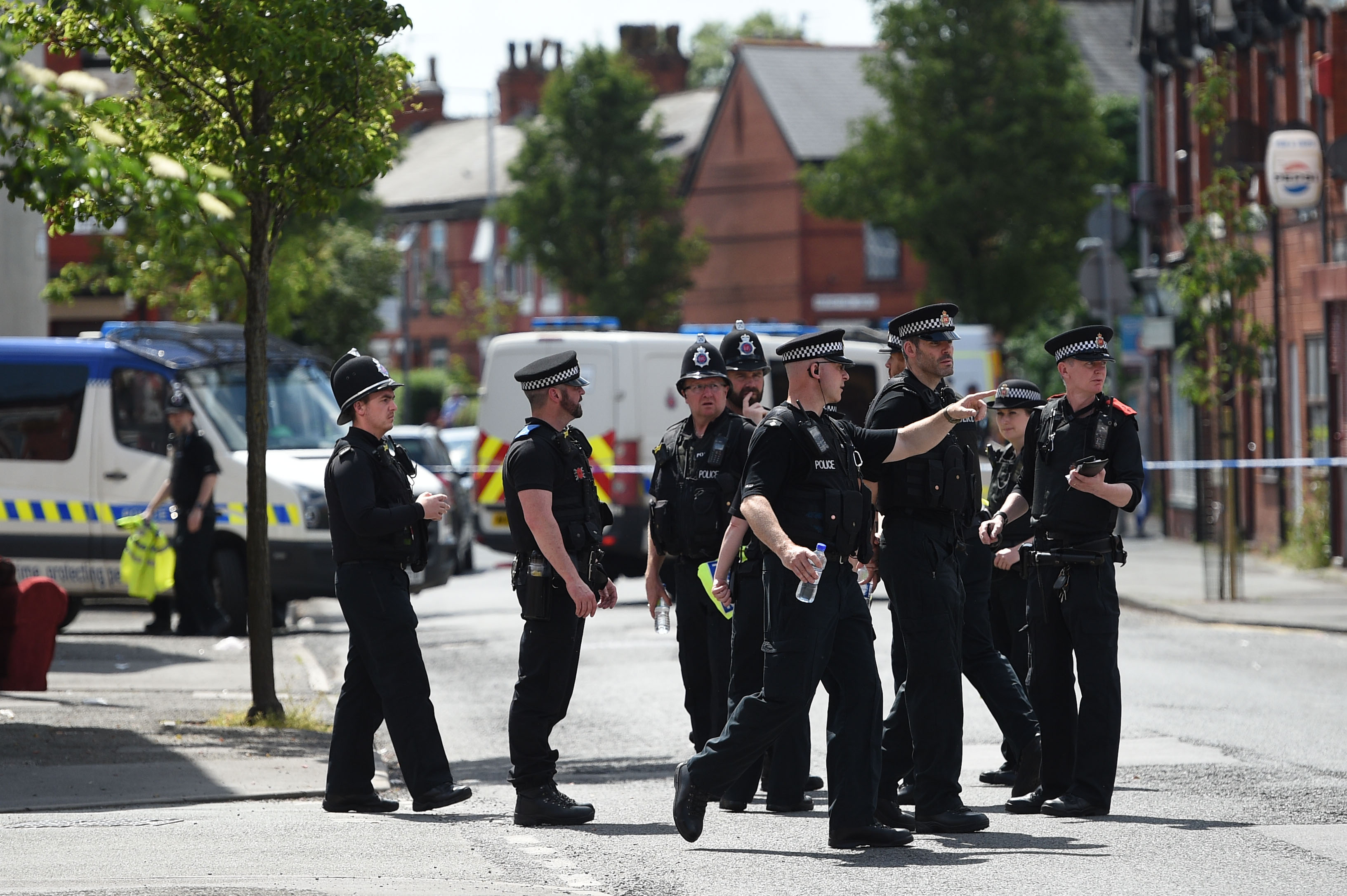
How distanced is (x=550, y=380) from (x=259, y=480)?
12.0ft

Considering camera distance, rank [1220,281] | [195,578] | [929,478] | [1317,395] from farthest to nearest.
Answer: [1317,395] < [1220,281] < [195,578] < [929,478]

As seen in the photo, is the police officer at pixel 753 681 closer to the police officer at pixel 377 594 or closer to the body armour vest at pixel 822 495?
the body armour vest at pixel 822 495

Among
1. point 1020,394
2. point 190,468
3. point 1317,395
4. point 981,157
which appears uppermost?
point 981,157

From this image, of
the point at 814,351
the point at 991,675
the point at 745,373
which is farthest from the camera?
the point at 745,373

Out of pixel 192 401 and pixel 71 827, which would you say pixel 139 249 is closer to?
pixel 192 401

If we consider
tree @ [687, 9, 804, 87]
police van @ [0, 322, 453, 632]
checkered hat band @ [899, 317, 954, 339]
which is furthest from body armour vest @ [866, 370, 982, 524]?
tree @ [687, 9, 804, 87]

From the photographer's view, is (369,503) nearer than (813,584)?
No

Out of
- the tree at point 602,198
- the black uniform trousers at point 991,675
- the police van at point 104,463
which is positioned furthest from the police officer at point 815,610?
the tree at point 602,198

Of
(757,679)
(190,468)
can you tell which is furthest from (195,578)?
(757,679)

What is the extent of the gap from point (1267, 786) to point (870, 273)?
46.3 meters

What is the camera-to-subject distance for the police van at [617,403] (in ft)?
66.5

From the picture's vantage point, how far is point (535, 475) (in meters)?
7.97

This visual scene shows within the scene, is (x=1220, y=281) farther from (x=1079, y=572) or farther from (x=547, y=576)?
(x=547, y=576)

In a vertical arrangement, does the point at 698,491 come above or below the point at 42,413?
below
